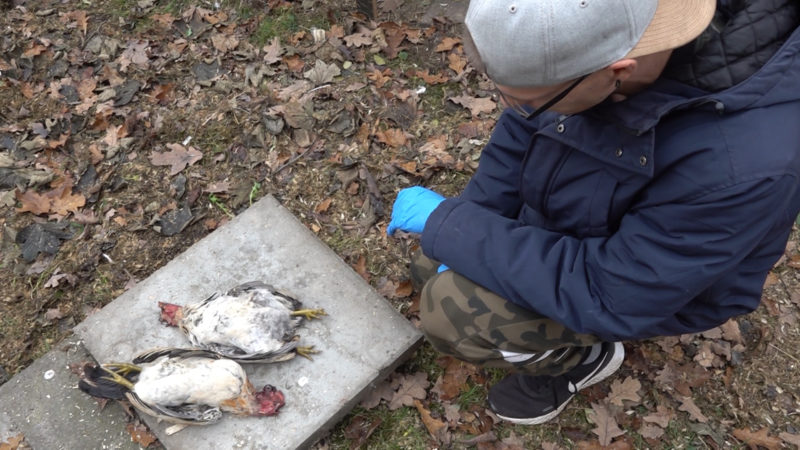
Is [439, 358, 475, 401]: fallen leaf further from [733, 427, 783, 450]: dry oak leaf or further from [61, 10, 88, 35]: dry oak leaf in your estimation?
[61, 10, 88, 35]: dry oak leaf

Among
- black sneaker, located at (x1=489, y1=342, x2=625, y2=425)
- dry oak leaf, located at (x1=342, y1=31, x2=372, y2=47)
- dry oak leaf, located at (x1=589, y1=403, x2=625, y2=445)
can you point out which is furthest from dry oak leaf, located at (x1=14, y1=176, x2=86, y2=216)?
dry oak leaf, located at (x1=589, y1=403, x2=625, y2=445)

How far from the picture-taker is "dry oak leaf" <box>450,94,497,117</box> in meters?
Result: 3.85

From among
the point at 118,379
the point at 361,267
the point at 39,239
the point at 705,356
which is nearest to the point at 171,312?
the point at 118,379

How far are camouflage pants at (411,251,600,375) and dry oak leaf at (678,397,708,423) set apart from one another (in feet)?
2.59

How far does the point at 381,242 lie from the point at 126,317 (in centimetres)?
140

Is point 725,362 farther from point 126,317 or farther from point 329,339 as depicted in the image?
point 126,317

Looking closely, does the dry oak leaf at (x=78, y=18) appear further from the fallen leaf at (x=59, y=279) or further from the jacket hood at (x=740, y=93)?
the jacket hood at (x=740, y=93)

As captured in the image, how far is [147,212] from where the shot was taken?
355 centimetres

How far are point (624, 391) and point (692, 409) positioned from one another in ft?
1.04

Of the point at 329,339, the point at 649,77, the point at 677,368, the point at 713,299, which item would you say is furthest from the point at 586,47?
the point at 677,368

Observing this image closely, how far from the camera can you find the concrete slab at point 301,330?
2549mm

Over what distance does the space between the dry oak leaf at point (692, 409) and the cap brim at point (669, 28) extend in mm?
1996

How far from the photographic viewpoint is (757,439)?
265 cm

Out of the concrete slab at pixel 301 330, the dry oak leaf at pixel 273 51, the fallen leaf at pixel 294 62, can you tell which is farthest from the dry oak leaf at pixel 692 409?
the dry oak leaf at pixel 273 51
